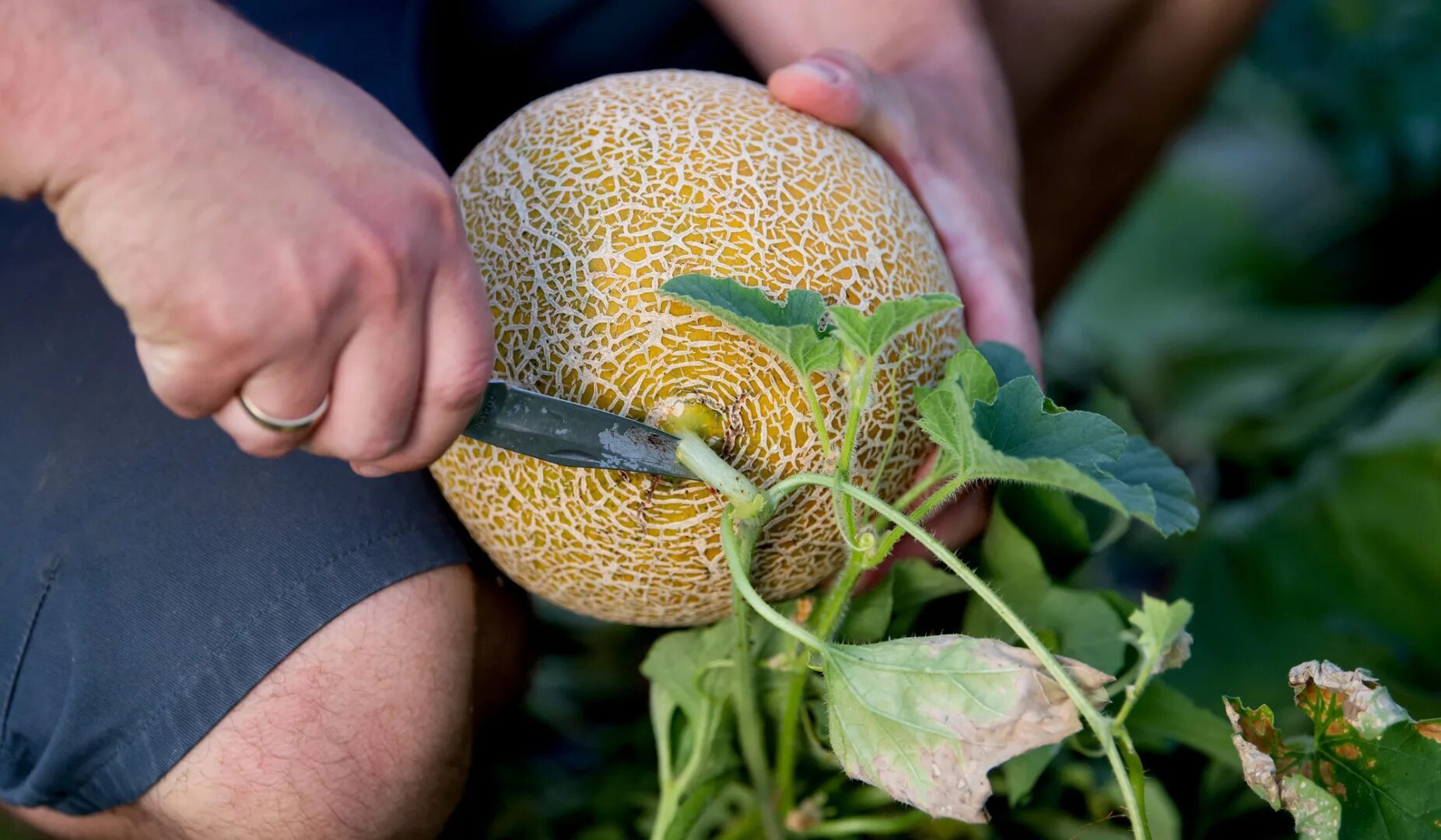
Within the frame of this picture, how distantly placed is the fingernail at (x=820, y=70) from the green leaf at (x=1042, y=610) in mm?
425

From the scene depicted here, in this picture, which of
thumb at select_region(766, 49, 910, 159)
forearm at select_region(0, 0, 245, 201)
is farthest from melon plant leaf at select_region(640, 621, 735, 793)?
forearm at select_region(0, 0, 245, 201)

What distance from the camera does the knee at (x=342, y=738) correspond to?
3.14ft

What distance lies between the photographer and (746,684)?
94 centimetres

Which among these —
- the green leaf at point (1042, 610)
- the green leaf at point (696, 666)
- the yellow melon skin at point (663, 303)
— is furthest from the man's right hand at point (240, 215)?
the green leaf at point (1042, 610)

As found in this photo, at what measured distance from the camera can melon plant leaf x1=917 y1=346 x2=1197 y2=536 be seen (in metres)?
0.72

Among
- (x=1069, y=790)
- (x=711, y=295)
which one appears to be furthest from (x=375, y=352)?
(x=1069, y=790)

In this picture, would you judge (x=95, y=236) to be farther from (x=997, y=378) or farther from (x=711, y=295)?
(x=997, y=378)

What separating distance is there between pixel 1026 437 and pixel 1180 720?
14.5 inches

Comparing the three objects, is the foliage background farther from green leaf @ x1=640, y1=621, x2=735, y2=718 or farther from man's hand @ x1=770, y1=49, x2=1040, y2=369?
green leaf @ x1=640, y1=621, x2=735, y2=718

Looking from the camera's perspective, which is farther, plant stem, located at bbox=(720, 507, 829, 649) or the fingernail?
the fingernail

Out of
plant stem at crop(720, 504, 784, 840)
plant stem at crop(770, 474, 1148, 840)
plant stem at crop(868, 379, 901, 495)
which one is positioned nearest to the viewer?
plant stem at crop(770, 474, 1148, 840)

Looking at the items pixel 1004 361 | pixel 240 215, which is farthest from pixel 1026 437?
pixel 240 215

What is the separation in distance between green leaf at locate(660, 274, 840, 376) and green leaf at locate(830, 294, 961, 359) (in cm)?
3

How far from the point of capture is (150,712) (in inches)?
37.4
